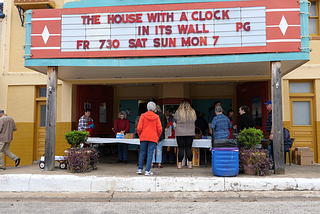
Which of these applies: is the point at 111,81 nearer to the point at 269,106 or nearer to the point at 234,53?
the point at 234,53

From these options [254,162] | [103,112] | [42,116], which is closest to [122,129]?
[103,112]

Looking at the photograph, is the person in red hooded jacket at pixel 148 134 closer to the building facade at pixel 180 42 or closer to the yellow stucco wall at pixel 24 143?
the building facade at pixel 180 42

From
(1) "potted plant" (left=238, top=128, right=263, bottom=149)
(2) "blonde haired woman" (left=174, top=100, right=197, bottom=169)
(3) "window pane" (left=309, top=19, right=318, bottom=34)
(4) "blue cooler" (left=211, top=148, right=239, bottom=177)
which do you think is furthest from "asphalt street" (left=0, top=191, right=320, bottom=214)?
(3) "window pane" (left=309, top=19, right=318, bottom=34)

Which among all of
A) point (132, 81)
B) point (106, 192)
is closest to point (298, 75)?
point (132, 81)

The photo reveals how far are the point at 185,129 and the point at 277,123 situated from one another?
2.32m

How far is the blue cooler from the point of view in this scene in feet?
21.4

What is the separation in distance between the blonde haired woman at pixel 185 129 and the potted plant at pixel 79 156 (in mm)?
2337

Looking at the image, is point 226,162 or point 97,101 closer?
point 226,162

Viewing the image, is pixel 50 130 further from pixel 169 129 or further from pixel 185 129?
pixel 185 129

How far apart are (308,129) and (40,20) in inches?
362

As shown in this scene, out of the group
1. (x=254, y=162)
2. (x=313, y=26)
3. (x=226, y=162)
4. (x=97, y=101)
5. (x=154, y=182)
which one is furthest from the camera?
(x=97, y=101)

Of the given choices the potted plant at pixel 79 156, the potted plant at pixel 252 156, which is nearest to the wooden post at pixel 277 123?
the potted plant at pixel 252 156

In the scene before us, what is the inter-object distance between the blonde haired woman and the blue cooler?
45.9 inches

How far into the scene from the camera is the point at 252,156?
6785mm
